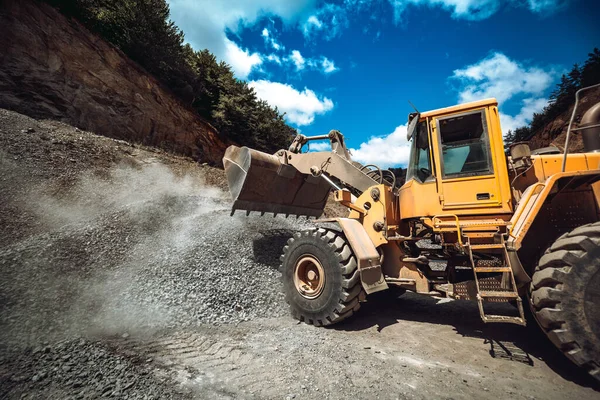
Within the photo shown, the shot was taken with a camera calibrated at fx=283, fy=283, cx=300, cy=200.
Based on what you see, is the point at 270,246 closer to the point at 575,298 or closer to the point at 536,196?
the point at 536,196

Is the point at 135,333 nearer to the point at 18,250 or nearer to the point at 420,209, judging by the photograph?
the point at 18,250

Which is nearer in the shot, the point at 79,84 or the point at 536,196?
the point at 536,196

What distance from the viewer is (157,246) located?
5656 mm

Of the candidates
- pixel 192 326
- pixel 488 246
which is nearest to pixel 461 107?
pixel 488 246

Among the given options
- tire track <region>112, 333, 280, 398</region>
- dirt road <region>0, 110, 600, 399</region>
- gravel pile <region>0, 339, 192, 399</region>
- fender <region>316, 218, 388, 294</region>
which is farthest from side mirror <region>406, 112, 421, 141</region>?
gravel pile <region>0, 339, 192, 399</region>

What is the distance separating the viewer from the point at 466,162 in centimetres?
375

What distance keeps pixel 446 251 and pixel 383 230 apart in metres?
0.90

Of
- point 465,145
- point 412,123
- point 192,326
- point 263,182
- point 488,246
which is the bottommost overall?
point 192,326

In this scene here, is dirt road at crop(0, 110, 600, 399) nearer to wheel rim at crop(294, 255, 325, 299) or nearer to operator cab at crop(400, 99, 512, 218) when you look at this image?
wheel rim at crop(294, 255, 325, 299)

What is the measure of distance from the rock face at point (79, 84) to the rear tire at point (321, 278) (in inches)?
428

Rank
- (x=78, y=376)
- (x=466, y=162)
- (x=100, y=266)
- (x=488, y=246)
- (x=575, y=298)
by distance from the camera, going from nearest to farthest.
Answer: (x=78, y=376)
(x=575, y=298)
(x=488, y=246)
(x=466, y=162)
(x=100, y=266)

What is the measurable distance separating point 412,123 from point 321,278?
2.67 meters

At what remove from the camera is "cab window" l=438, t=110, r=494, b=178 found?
3.65 metres

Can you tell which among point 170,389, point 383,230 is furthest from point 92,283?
point 383,230
